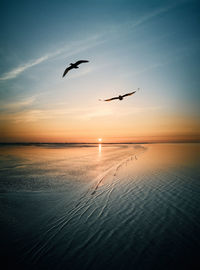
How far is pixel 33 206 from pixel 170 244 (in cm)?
701

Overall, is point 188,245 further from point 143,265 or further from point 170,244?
point 143,265

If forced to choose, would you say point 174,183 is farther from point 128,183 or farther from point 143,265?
point 143,265

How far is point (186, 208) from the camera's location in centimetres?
770

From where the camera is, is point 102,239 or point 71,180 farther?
point 71,180

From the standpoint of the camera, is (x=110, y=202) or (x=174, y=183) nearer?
(x=110, y=202)

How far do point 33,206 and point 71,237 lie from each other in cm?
378

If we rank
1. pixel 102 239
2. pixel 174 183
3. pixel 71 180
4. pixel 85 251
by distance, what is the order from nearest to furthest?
1. pixel 85 251
2. pixel 102 239
3. pixel 174 183
4. pixel 71 180

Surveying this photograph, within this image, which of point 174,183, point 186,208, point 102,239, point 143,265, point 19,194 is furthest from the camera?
point 174,183

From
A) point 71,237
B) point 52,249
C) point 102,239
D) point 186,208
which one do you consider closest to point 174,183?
point 186,208

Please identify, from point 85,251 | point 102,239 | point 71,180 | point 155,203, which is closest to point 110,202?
point 155,203

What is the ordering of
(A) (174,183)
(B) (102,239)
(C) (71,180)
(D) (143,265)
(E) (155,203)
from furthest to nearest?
1. (C) (71,180)
2. (A) (174,183)
3. (E) (155,203)
4. (B) (102,239)
5. (D) (143,265)

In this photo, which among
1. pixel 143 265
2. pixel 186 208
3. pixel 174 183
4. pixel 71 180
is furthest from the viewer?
pixel 71 180

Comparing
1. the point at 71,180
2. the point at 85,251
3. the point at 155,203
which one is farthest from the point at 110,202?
the point at 71,180

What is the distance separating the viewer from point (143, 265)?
429 cm
